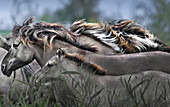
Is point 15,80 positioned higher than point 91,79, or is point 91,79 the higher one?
point 91,79

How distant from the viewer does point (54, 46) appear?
3.85 metres

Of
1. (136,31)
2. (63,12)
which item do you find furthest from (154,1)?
(136,31)

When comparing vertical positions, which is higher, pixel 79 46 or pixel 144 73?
pixel 79 46

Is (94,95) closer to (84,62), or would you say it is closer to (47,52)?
(84,62)

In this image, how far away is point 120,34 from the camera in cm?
447

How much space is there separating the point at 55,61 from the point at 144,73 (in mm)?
897

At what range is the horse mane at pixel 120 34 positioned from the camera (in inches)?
169

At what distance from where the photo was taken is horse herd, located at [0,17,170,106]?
3.31 metres

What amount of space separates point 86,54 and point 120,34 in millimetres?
999

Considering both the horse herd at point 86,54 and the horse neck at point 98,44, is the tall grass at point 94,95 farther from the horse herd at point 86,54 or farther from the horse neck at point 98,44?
the horse neck at point 98,44

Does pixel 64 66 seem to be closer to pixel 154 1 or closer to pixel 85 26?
pixel 85 26

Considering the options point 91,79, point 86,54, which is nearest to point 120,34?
point 86,54

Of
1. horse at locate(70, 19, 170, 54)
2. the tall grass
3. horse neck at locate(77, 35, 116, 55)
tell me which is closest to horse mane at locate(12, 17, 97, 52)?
horse neck at locate(77, 35, 116, 55)

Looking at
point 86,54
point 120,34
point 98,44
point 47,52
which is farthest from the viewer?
point 120,34
